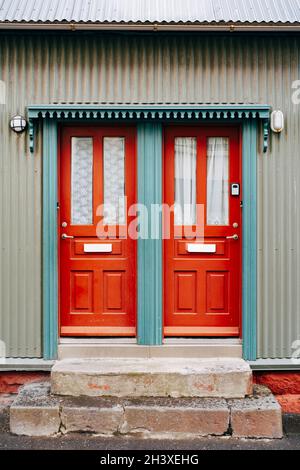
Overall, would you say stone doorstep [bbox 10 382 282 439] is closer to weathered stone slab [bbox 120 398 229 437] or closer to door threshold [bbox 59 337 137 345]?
weathered stone slab [bbox 120 398 229 437]

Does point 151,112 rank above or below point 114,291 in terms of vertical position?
above

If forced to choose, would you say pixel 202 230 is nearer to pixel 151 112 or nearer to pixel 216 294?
pixel 216 294

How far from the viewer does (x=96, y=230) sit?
22.1 ft

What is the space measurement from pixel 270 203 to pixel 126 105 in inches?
77.1

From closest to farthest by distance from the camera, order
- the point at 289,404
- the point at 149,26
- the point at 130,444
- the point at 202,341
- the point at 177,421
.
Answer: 1. the point at 130,444
2. the point at 177,421
3. the point at 149,26
4. the point at 289,404
5. the point at 202,341

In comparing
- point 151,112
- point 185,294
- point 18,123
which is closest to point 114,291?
point 185,294

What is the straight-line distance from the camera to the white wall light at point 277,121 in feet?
21.1

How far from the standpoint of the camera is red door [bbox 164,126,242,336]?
263 inches

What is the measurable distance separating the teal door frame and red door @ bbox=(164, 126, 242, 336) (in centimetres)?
21

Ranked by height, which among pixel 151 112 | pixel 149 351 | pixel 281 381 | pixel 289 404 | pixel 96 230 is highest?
pixel 151 112

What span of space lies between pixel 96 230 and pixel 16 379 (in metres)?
1.92

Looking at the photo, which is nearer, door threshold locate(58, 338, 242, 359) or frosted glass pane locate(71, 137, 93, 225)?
door threshold locate(58, 338, 242, 359)

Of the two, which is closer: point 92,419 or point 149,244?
point 92,419

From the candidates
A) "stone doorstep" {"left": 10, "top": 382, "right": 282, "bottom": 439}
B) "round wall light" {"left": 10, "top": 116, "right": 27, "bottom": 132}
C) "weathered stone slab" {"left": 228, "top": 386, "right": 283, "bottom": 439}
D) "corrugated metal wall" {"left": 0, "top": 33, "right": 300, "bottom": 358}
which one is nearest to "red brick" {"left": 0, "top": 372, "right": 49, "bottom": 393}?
"corrugated metal wall" {"left": 0, "top": 33, "right": 300, "bottom": 358}
